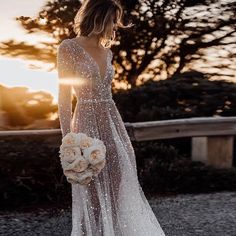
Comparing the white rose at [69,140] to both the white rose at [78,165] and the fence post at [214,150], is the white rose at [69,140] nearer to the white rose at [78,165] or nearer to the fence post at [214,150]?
the white rose at [78,165]

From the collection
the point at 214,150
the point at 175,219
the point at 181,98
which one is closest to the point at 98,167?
the point at 175,219

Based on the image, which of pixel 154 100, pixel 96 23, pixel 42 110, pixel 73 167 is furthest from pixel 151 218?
pixel 154 100

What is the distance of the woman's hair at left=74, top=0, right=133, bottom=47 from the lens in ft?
13.1

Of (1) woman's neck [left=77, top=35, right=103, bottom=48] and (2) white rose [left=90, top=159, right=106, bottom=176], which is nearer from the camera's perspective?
(2) white rose [left=90, top=159, right=106, bottom=176]

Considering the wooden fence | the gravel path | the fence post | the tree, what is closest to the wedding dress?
the gravel path

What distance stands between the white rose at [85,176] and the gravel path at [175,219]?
8.11ft

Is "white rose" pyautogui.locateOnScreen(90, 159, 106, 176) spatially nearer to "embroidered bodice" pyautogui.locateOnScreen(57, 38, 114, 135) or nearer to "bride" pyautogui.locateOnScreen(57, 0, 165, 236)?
"bride" pyautogui.locateOnScreen(57, 0, 165, 236)

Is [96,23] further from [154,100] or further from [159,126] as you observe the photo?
[154,100]

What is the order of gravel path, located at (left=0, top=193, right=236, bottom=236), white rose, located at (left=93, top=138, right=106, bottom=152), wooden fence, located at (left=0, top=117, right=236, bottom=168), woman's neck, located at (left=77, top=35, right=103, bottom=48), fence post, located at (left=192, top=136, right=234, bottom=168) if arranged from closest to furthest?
1. white rose, located at (left=93, top=138, right=106, bottom=152)
2. woman's neck, located at (left=77, top=35, right=103, bottom=48)
3. gravel path, located at (left=0, top=193, right=236, bottom=236)
4. wooden fence, located at (left=0, top=117, right=236, bottom=168)
5. fence post, located at (left=192, top=136, right=234, bottom=168)

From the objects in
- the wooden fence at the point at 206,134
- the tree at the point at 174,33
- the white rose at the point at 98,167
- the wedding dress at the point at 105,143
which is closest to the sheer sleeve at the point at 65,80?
the wedding dress at the point at 105,143

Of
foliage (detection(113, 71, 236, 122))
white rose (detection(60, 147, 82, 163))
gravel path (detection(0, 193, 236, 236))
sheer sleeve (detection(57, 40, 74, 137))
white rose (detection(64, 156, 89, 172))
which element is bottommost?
gravel path (detection(0, 193, 236, 236))

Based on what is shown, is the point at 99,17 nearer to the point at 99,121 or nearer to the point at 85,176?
the point at 99,121

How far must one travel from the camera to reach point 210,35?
519 inches

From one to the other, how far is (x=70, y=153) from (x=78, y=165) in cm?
9
